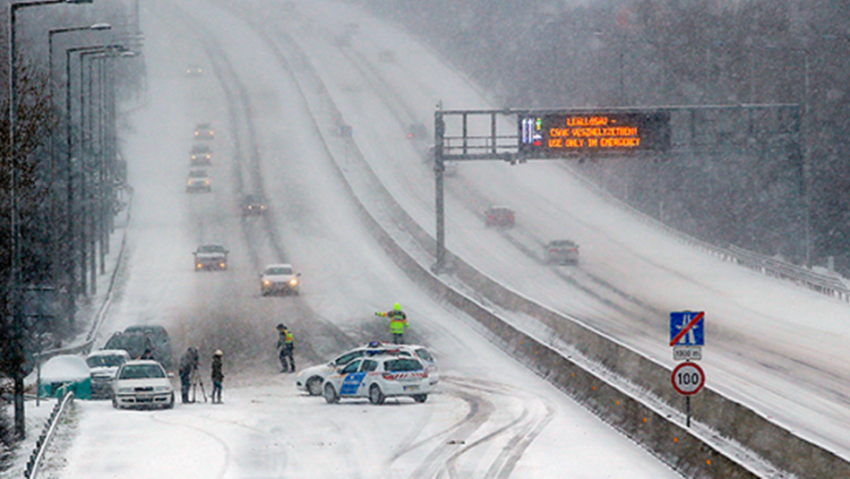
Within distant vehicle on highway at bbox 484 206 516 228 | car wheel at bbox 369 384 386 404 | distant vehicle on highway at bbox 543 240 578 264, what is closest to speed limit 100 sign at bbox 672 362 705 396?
car wheel at bbox 369 384 386 404

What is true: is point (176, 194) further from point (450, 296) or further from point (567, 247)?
point (450, 296)

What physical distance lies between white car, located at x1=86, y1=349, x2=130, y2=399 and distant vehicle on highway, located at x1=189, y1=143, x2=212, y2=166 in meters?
55.2

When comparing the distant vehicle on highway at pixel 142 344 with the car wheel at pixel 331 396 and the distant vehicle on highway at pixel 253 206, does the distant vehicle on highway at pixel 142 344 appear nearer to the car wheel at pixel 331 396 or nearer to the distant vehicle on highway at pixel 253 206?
the car wheel at pixel 331 396

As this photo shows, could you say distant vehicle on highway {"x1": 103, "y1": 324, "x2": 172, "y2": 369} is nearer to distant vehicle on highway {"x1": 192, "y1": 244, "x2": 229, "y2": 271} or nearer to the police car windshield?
the police car windshield

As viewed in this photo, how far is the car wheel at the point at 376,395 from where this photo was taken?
96.3ft

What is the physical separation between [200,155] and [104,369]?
57476 mm

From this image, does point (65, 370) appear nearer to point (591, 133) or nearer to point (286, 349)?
point (286, 349)

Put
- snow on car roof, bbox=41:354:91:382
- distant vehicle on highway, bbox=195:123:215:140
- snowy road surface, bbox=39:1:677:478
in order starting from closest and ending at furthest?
snowy road surface, bbox=39:1:677:478
snow on car roof, bbox=41:354:91:382
distant vehicle on highway, bbox=195:123:215:140

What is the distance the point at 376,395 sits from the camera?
29438 mm

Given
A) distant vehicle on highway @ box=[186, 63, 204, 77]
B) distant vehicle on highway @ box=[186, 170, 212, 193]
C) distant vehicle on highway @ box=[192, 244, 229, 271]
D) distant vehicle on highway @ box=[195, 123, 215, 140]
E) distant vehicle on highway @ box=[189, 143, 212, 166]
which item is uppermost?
distant vehicle on highway @ box=[186, 63, 204, 77]

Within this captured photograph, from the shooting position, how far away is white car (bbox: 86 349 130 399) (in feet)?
108

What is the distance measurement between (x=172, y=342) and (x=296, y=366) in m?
6.37

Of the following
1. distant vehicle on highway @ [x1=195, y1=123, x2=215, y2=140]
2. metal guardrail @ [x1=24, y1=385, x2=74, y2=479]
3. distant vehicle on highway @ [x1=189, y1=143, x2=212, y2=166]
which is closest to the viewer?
metal guardrail @ [x1=24, y1=385, x2=74, y2=479]

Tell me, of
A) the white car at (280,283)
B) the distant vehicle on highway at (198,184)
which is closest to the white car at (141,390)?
the white car at (280,283)
